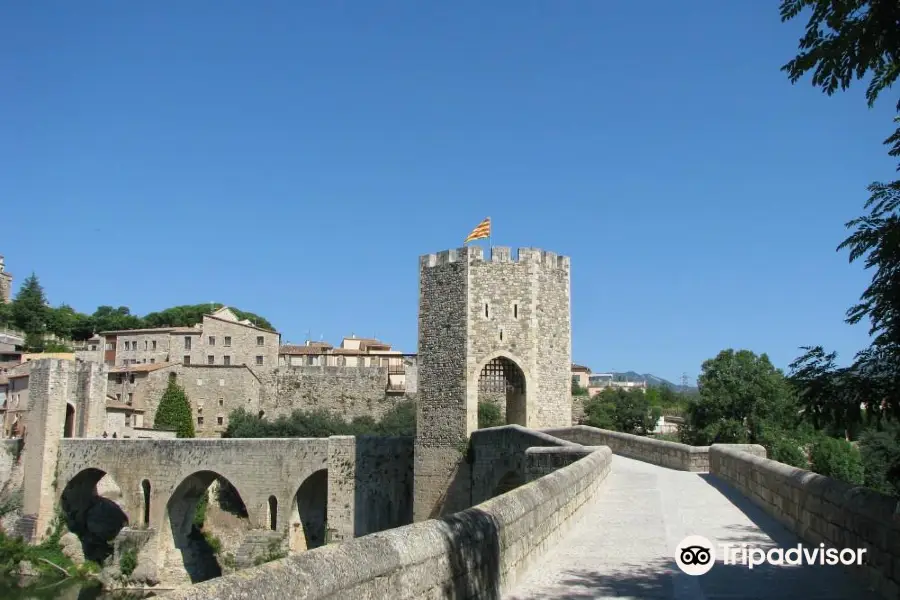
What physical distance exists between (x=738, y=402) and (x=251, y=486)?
19717mm

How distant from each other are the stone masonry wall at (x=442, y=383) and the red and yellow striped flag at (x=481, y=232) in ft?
7.36

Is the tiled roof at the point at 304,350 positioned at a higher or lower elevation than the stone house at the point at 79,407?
higher

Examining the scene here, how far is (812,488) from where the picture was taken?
827cm

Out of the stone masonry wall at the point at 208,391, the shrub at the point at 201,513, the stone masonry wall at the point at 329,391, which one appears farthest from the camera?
the stone masonry wall at the point at 329,391

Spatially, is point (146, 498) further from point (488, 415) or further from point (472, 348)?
point (472, 348)

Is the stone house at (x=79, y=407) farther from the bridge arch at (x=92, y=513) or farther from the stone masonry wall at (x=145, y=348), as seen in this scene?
the stone masonry wall at (x=145, y=348)

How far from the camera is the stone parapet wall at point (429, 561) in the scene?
11.6 ft

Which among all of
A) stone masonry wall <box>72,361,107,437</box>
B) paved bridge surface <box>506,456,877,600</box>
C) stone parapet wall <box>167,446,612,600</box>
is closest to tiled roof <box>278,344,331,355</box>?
stone masonry wall <box>72,361,107,437</box>

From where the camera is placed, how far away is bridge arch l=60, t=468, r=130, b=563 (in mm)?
34844

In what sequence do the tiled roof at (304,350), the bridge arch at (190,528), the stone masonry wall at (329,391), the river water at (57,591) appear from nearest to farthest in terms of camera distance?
the river water at (57,591) → the bridge arch at (190,528) → the stone masonry wall at (329,391) → the tiled roof at (304,350)

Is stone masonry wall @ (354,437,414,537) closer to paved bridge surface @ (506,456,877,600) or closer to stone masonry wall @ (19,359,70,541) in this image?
stone masonry wall @ (19,359,70,541)

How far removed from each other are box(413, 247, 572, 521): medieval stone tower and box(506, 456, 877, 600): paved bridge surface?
31.7ft

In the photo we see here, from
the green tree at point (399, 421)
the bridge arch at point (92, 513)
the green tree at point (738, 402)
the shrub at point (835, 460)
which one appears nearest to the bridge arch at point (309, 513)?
the bridge arch at point (92, 513)

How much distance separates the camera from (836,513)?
291 inches
